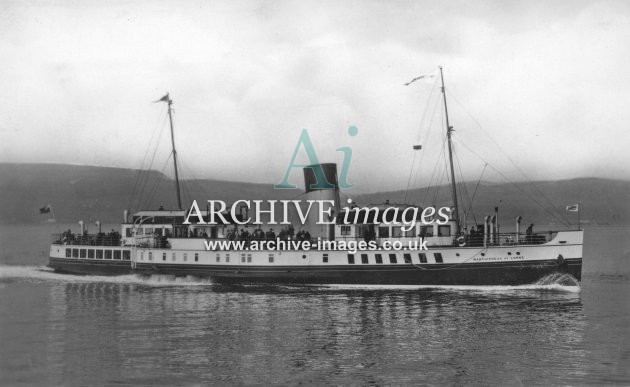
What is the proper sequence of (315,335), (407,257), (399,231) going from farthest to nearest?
1. (399,231)
2. (407,257)
3. (315,335)

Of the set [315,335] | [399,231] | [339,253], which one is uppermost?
[399,231]

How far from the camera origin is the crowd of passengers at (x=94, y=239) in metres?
50.7

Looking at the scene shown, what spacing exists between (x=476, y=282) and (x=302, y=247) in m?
11.9

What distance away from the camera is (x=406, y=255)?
43.5 m

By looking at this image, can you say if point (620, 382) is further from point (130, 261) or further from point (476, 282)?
point (130, 261)

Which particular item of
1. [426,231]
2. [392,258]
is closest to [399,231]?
[426,231]

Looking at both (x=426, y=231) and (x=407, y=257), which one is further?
(x=426, y=231)

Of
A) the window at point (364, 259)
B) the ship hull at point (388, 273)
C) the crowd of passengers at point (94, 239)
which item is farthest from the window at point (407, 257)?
the crowd of passengers at point (94, 239)

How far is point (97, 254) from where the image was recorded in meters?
50.6

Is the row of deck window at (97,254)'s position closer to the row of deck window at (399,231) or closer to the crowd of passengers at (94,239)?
the crowd of passengers at (94,239)

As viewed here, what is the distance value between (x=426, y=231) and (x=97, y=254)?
25465 mm

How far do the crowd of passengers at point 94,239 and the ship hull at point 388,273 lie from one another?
446 cm

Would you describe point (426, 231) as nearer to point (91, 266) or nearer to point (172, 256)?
point (172, 256)

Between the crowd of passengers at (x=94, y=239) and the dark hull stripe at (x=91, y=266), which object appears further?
the crowd of passengers at (x=94, y=239)
